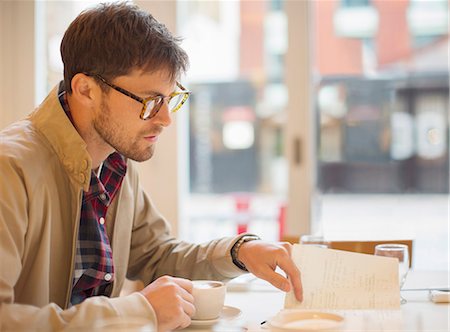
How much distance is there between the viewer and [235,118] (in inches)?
217

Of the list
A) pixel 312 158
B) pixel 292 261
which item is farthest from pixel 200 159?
pixel 292 261

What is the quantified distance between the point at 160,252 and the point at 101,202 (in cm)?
27

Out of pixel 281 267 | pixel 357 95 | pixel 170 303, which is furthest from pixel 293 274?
pixel 357 95

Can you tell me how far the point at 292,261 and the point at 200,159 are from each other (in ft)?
13.3

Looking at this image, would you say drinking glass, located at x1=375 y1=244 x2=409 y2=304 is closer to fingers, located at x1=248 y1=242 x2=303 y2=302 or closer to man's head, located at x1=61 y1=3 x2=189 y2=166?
fingers, located at x1=248 y1=242 x2=303 y2=302

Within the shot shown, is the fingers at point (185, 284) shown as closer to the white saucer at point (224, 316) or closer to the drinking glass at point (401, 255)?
the white saucer at point (224, 316)

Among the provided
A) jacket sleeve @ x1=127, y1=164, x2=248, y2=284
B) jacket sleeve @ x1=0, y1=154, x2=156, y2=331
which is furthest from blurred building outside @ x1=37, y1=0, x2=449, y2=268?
jacket sleeve @ x1=0, y1=154, x2=156, y2=331

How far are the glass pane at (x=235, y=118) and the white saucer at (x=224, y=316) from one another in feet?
8.47

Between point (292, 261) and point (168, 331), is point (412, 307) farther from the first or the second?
point (168, 331)

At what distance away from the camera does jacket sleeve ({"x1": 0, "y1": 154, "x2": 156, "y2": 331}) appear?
108 cm

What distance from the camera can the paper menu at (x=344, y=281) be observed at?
4.31 feet

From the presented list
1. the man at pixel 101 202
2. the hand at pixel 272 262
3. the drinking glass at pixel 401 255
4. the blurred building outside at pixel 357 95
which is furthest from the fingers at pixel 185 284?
the blurred building outside at pixel 357 95

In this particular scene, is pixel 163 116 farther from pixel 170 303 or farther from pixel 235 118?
pixel 235 118

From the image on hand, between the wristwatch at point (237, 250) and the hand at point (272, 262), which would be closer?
the hand at point (272, 262)
